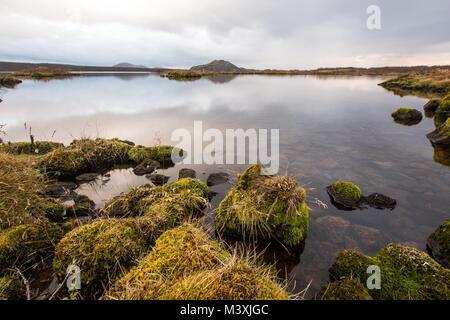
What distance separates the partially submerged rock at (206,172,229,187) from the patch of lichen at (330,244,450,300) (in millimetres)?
5191

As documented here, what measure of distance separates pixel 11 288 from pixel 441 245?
8893 millimetres

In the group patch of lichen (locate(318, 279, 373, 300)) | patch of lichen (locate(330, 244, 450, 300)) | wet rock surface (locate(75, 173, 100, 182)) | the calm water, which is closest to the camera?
patch of lichen (locate(318, 279, 373, 300))

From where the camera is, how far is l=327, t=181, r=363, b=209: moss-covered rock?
7047mm

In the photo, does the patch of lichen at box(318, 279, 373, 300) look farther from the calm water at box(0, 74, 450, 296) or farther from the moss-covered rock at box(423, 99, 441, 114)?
the moss-covered rock at box(423, 99, 441, 114)

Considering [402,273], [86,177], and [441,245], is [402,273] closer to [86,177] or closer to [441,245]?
[441,245]

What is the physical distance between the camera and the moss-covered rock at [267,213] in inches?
212

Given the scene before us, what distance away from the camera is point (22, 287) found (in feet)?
11.9

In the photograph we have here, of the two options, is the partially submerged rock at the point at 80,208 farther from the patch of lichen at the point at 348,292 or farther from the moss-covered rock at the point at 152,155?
the patch of lichen at the point at 348,292

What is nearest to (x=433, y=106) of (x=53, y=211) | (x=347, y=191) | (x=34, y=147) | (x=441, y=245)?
(x=347, y=191)

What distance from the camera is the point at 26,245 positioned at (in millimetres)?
4293

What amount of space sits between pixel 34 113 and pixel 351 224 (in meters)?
29.3

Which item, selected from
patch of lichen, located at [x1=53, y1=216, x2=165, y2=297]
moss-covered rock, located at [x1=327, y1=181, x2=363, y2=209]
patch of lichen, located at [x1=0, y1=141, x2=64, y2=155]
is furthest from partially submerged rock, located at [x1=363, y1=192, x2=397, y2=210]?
patch of lichen, located at [x1=0, y1=141, x2=64, y2=155]

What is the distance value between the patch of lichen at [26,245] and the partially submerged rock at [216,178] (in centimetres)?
506

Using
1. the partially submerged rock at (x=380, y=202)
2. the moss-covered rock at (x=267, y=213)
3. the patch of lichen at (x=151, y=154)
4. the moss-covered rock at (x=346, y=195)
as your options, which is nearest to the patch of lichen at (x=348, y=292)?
the moss-covered rock at (x=267, y=213)
